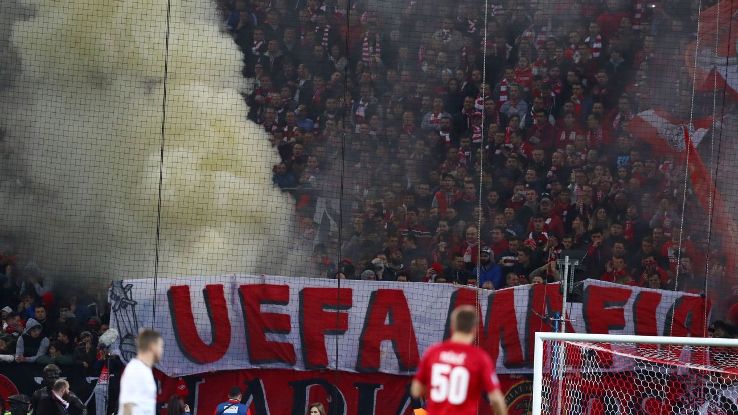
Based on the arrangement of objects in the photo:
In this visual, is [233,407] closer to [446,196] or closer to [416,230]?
[416,230]

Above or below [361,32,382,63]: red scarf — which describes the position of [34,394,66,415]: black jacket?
below

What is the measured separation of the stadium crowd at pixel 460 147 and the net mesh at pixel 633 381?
1.43m

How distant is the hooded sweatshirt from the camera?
42.6 ft

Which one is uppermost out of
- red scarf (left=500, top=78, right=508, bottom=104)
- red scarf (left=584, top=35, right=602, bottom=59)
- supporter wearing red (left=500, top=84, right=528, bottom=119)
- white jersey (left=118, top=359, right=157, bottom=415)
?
red scarf (left=584, top=35, right=602, bottom=59)

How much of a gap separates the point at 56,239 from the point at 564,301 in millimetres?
6847

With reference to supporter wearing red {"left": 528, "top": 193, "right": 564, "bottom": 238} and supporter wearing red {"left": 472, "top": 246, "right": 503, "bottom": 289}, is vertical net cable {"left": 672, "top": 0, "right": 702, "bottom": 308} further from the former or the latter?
supporter wearing red {"left": 472, "top": 246, "right": 503, "bottom": 289}

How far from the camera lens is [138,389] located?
753cm

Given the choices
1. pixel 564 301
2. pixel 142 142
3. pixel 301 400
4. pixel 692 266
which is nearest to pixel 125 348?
pixel 301 400

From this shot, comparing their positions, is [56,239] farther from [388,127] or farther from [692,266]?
[692,266]

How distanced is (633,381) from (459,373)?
19.0 ft

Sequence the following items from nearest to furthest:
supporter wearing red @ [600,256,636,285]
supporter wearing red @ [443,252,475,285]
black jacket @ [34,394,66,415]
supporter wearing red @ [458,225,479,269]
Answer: black jacket @ [34,394,66,415]
supporter wearing red @ [600,256,636,285]
supporter wearing red @ [443,252,475,285]
supporter wearing red @ [458,225,479,269]

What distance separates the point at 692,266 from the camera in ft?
44.7

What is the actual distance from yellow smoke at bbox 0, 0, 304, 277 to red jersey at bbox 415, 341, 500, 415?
25.4 ft

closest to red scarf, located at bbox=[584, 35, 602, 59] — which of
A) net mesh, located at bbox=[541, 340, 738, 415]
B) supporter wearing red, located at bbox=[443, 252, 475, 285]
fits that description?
supporter wearing red, located at bbox=[443, 252, 475, 285]
